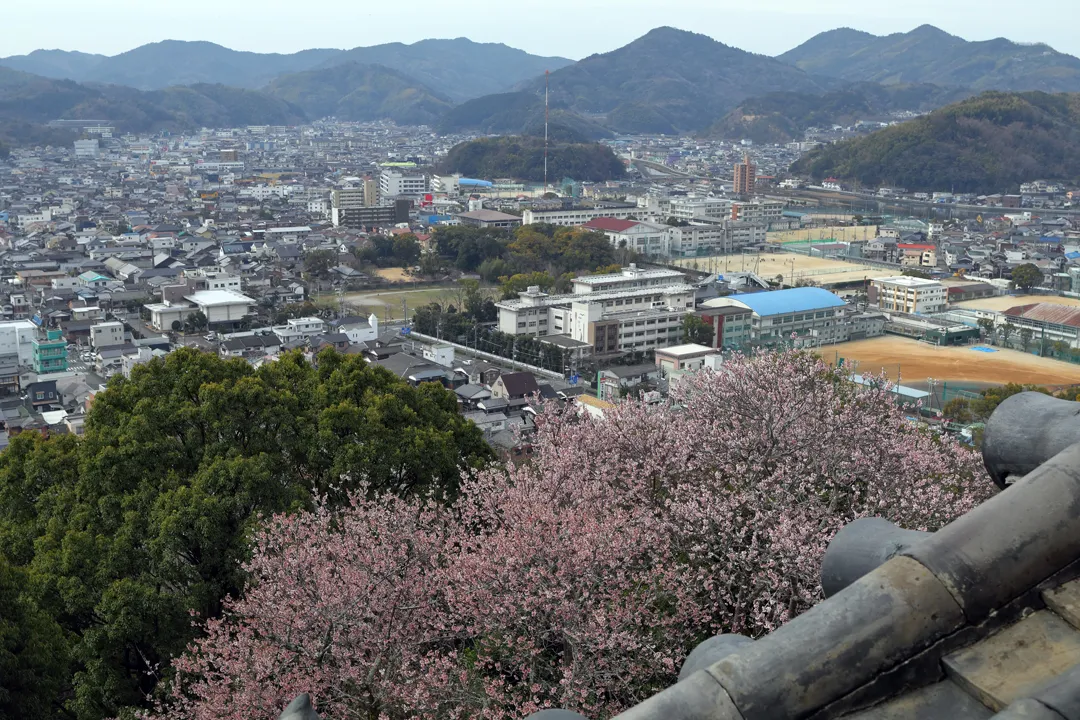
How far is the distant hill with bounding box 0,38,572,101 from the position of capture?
158 metres

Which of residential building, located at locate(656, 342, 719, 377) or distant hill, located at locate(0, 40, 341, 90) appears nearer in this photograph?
residential building, located at locate(656, 342, 719, 377)

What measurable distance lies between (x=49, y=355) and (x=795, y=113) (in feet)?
271

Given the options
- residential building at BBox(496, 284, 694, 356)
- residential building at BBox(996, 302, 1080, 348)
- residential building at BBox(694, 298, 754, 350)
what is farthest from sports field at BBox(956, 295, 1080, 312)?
residential building at BBox(496, 284, 694, 356)

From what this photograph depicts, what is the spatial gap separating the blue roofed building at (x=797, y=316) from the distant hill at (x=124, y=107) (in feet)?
210

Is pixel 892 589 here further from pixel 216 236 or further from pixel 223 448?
pixel 216 236

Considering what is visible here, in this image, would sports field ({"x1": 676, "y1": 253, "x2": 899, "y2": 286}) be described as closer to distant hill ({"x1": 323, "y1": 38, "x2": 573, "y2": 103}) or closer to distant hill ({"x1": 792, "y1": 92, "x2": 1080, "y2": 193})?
distant hill ({"x1": 792, "y1": 92, "x2": 1080, "y2": 193})

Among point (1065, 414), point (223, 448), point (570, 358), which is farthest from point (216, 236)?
point (1065, 414)

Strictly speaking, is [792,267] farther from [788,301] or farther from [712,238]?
[788,301]

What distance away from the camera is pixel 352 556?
4.92 metres

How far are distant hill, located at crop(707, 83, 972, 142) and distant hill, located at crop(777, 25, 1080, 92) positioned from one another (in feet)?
85.0

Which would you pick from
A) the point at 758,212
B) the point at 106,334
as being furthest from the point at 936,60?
the point at 106,334

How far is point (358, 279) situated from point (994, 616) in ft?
99.7

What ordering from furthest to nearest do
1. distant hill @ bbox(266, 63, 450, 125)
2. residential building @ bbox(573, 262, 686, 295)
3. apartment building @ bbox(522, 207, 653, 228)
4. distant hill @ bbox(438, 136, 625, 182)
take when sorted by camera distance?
distant hill @ bbox(266, 63, 450, 125) < distant hill @ bbox(438, 136, 625, 182) < apartment building @ bbox(522, 207, 653, 228) < residential building @ bbox(573, 262, 686, 295)

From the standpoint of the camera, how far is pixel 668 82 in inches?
4350
